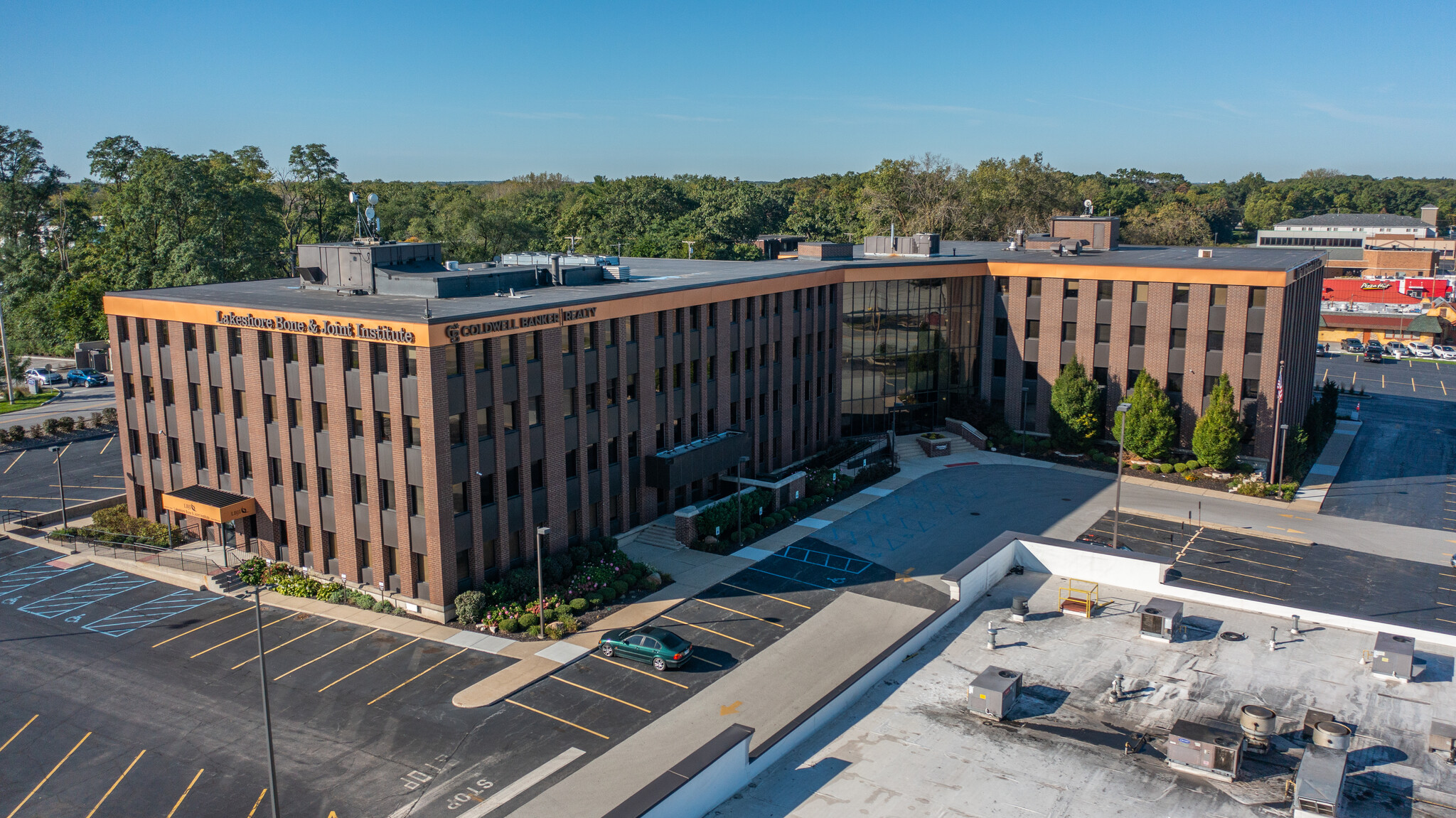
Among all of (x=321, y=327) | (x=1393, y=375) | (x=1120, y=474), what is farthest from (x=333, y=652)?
(x=1393, y=375)

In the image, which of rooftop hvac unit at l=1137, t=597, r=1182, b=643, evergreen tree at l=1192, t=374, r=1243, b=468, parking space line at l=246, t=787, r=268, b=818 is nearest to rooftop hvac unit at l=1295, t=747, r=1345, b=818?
rooftop hvac unit at l=1137, t=597, r=1182, b=643

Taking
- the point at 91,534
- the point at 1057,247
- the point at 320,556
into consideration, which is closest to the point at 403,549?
the point at 320,556

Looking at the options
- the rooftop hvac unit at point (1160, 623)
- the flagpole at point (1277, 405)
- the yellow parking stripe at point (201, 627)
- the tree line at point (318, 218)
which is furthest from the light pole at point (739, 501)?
the tree line at point (318, 218)

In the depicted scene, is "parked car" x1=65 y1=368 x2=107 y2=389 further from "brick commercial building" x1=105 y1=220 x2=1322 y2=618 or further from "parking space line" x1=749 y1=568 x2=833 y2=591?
"parking space line" x1=749 y1=568 x2=833 y2=591

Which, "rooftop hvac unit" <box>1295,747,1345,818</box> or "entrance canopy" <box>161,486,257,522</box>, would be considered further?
"entrance canopy" <box>161,486,257,522</box>

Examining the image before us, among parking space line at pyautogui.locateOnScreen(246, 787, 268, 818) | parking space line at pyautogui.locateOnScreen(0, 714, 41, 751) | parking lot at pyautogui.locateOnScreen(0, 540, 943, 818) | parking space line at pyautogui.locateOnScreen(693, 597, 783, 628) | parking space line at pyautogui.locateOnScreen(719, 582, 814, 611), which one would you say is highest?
parking space line at pyautogui.locateOnScreen(719, 582, 814, 611)

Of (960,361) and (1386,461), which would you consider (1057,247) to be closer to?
(960,361)

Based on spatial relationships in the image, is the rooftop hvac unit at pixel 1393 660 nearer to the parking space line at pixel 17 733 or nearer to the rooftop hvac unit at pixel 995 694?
the rooftop hvac unit at pixel 995 694
